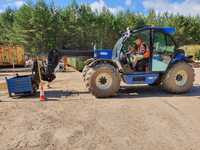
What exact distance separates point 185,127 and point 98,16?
39731 mm

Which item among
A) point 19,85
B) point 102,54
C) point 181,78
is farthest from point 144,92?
point 19,85

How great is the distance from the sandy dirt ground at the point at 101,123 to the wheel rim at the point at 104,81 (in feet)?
1.65

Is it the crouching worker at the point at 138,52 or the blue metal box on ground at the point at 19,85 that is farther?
the crouching worker at the point at 138,52

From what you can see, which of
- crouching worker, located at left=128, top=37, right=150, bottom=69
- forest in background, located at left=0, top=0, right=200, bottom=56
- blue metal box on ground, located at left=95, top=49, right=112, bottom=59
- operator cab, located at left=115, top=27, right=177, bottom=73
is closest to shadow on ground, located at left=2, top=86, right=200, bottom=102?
operator cab, located at left=115, top=27, right=177, bottom=73

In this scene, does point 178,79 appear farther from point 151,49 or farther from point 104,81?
point 104,81

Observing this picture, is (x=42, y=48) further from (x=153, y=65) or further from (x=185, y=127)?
(x=185, y=127)

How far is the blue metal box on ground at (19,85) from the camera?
37.5 feet

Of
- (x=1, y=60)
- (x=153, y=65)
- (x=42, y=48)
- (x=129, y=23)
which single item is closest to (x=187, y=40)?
(x=129, y=23)

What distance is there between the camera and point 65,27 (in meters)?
42.7

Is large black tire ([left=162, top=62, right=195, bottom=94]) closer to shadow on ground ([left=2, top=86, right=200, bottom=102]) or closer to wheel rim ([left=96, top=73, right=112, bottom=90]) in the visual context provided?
shadow on ground ([left=2, top=86, right=200, bottom=102])

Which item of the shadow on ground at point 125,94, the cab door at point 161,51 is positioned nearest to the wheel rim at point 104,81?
the shadow on ground at point 125,94

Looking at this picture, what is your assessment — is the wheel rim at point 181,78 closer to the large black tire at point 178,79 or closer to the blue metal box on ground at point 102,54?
the large black tire at point 178,79

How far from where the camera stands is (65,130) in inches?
287

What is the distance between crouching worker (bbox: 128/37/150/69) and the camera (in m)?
11.8
